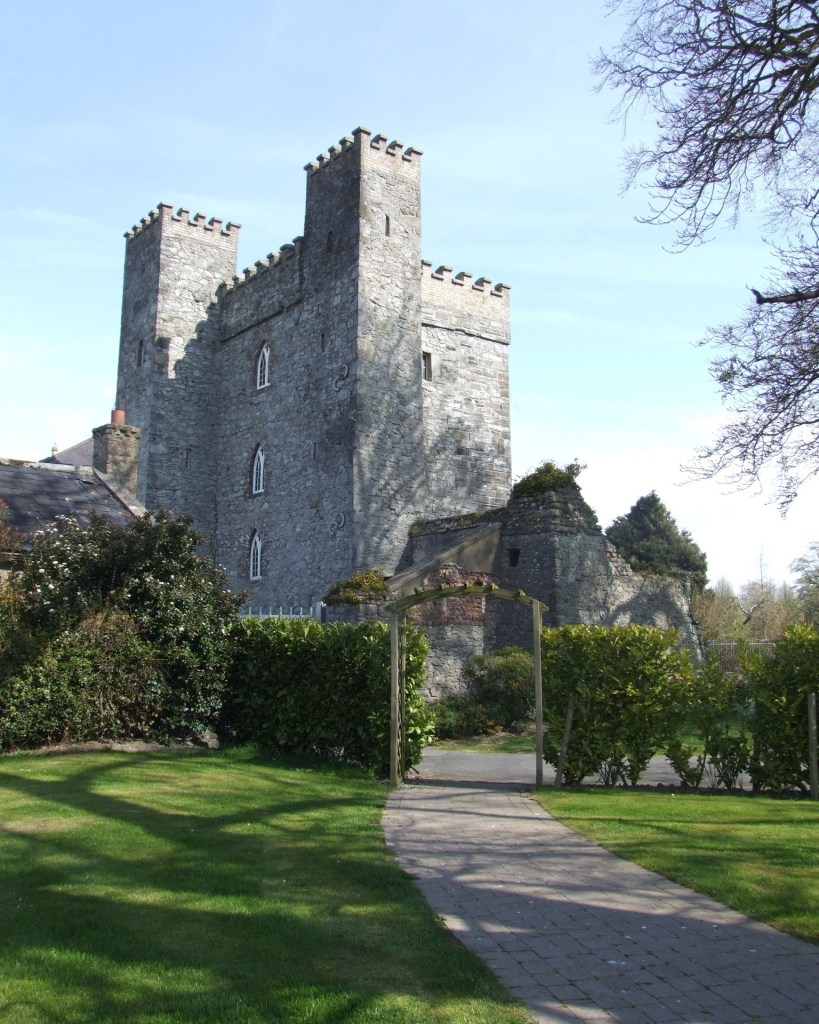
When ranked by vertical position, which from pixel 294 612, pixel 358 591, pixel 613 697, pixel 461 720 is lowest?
pixel 461 720

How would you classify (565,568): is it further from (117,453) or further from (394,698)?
(117,453)

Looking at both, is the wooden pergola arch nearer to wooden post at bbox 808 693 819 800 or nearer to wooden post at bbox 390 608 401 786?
wooden post at bbox 390 608 401 786

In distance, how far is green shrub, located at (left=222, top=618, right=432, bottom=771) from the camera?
38.0ft

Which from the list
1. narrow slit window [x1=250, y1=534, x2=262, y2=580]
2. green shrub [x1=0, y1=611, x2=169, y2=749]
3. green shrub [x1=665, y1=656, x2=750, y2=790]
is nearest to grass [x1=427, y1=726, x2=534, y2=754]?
green shrub [x1=665, y1=656, x2=750, y2=790]

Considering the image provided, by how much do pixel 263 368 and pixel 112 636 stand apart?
17057 mm

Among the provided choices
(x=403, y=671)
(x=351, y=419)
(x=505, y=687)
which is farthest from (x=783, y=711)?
(x=351, y=419)

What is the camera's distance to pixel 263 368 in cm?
2805

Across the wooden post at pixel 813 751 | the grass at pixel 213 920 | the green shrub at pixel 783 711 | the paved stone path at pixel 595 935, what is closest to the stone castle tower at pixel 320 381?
the green shrub at pixel 783 711

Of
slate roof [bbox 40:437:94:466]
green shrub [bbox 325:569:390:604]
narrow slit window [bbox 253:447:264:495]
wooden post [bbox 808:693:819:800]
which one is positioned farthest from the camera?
slate roof [bbox 40:437:94:466]

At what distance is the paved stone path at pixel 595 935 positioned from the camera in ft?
14.2

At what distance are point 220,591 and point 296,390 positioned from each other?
518 inches

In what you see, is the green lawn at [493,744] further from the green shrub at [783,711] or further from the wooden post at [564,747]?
the green shrub at [783,711]

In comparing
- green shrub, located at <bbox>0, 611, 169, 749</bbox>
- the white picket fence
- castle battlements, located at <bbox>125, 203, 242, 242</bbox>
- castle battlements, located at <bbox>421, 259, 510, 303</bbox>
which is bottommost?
green shrub, located at <bbox>0, 611, 169, 749</bbox>

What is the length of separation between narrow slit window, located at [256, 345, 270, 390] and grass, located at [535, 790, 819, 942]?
19.8 metres
